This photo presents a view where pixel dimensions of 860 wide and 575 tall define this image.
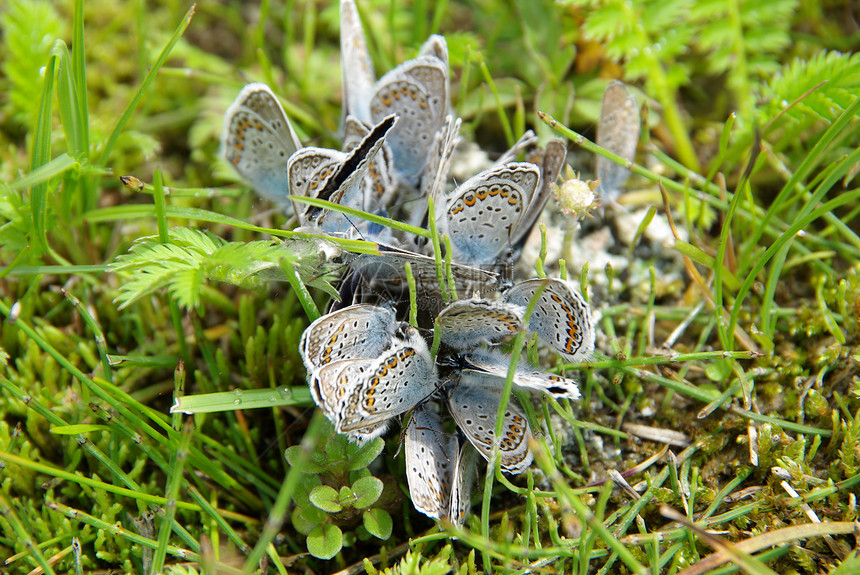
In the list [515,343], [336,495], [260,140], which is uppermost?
[260,140]

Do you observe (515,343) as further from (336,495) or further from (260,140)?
(260,140)

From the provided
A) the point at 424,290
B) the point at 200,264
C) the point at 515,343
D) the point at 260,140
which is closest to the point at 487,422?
the point at 515,343

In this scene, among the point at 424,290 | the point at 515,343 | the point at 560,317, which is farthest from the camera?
the point at 424,290

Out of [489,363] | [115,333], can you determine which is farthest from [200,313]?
[489,363]

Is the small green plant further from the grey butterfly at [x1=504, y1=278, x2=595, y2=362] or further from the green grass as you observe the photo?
the grey butterfly at [x1=504, y1=278, x2=595, y2=362]

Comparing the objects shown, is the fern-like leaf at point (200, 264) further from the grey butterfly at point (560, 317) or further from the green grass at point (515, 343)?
the grey butterfly at point (560, 317)

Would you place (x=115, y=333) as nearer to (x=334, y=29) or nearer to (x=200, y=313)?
(x=200, y=313)

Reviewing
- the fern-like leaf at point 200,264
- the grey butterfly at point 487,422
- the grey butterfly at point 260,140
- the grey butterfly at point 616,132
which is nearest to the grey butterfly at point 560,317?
the grey butterfly at point 487,422
